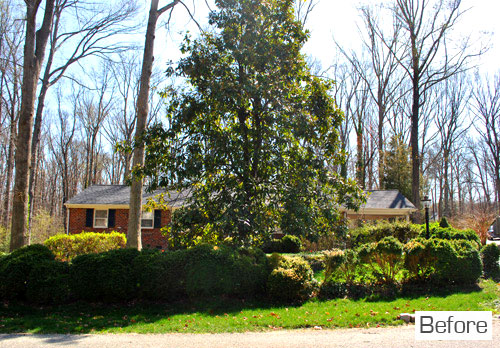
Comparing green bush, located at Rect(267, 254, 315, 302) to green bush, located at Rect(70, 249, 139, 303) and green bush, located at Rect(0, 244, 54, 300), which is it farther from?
green bush, located at Rect(0, 244, 54, 300)

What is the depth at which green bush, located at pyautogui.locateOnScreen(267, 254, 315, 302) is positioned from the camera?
7867 mm

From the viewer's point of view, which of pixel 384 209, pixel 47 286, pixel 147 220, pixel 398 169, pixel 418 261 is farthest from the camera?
pixel 398 169

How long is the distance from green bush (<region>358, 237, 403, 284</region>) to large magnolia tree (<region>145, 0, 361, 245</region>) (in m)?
1.19

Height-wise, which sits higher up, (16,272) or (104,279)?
(16,272)

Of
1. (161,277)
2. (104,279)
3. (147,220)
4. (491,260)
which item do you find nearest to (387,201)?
(491,260)

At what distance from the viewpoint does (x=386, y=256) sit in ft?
29.2

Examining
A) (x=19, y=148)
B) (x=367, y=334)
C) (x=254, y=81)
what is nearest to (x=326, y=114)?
(x=254, y=81)

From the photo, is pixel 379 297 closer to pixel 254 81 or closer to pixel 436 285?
pixel 436 285

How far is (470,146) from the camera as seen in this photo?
40188mm

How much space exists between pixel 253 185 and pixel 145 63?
19.7ft

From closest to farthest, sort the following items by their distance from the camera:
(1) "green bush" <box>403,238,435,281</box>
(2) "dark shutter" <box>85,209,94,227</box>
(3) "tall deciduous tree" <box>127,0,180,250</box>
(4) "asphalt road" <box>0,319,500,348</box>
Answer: (4) "asphalt road" <box>0,319,500,348</box> → (1) "green bush" <box>403,238,435,281</box> → (3) "tall deciduous tree" <box>127,0,180,250</box> → (2) "dark shutter" <box>85,209,94,227</box>

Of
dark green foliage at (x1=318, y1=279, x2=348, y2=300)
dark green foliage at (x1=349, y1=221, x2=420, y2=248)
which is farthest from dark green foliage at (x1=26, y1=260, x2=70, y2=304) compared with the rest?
dark green foliage at (x1=349, y1=221, x2=420, y2=248)

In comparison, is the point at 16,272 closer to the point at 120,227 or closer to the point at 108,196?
the point at 120,227

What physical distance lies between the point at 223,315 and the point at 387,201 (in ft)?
59.1
